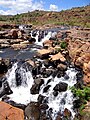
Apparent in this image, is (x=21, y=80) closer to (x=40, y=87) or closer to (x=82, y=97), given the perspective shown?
(x=40, y=87)

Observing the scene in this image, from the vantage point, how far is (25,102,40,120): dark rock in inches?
625

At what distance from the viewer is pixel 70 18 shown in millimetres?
79750

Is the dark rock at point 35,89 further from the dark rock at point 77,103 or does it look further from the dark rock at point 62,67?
the dark rock at point 77,103

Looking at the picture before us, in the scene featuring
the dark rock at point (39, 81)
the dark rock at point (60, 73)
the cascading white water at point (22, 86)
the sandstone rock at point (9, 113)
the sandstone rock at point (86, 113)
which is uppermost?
the sandstone rock at point (9, 113)

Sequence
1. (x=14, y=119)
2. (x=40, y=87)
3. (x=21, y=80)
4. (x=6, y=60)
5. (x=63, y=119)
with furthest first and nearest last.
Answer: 1. (x=6, y=60)
2. (x=21, y=80)
3. (x=40, y=87)
4. (x=63, y=119)
5. (x=14, y=119)

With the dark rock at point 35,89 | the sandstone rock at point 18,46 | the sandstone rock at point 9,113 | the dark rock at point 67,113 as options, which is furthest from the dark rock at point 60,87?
the sandstone rock at point 18,46

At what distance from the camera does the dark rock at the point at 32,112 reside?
15883 mm

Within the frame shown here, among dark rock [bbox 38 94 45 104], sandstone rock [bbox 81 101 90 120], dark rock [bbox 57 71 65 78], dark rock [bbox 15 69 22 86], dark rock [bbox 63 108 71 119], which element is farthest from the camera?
dark rock [bbox 15 69 22 86]

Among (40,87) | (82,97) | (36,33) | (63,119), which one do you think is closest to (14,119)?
(63,119)

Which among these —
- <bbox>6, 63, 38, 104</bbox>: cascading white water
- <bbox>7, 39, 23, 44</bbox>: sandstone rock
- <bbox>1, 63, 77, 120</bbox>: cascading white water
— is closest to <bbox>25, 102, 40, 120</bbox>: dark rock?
<bbox>1, 63, 77, 120</bbox>: cascading white water

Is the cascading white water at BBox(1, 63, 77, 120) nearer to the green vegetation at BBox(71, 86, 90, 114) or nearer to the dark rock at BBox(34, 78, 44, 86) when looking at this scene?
the dark rock at BBox(34, 78, 44, 86)

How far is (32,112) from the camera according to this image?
53.4 feet

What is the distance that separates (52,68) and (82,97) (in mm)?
5501

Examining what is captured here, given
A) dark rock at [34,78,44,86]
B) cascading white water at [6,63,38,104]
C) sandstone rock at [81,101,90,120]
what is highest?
sandstone rock at [81,101,90,120]
